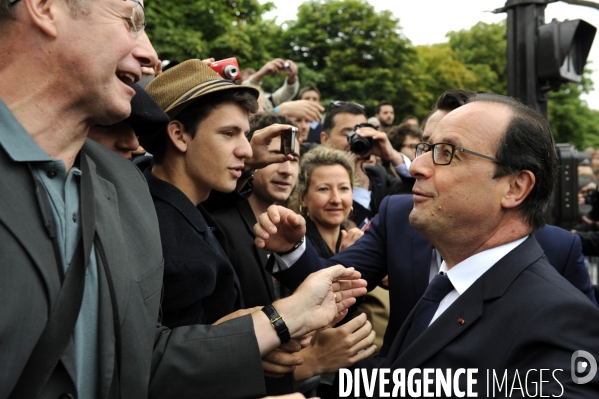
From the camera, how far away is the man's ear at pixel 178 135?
3141 mm

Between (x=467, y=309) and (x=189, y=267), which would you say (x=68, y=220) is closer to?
(x=189, y=267)

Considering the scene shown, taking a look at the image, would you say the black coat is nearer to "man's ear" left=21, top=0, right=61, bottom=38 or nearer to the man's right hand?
the man's right hand

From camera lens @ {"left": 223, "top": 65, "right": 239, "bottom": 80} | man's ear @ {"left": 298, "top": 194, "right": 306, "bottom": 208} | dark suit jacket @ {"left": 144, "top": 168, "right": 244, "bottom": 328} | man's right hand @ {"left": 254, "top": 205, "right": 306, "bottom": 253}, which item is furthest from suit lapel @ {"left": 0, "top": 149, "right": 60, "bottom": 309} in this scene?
man's ear @ {"left": 298, "top": 194, "right": 306, "bottom": 208}

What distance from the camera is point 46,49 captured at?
1.90 metres

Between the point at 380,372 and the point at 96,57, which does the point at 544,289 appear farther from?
the point at 96,57

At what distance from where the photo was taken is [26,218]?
1729mm

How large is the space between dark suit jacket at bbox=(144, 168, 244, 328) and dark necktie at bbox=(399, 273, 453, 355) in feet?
2.42

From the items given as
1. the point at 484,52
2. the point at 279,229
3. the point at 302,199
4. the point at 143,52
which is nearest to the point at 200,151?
the point at 279,229

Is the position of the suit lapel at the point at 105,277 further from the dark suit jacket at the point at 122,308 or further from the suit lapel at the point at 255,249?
the suit lapel at the point at 255,249

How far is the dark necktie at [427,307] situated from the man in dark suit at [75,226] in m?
0.87

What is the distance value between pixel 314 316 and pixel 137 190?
0.79 m

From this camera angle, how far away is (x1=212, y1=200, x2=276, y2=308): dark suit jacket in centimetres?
349

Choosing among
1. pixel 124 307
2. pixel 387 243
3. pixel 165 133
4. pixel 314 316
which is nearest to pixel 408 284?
pixel 387 243

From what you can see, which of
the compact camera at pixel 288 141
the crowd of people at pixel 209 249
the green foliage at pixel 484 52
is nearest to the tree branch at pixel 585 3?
the crowd of people at pixel 209 249
